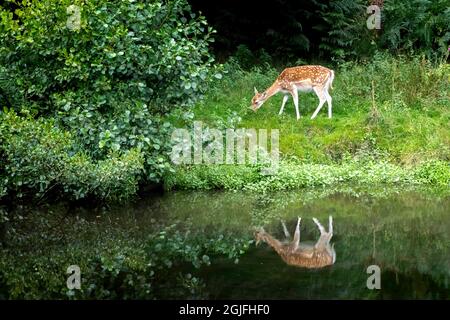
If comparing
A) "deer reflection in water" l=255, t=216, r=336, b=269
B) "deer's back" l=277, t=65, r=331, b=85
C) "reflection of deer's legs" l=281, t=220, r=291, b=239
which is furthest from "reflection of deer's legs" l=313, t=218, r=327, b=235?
"deer's back" l=277, t=65, r=331, b=85

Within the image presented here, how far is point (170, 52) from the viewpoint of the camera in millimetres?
12766

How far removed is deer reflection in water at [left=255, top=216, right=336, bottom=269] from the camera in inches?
367

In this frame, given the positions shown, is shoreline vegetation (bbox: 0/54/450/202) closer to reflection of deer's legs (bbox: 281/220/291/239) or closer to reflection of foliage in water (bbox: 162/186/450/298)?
reflection of foliage in water (bbox: 162/186/450/298)

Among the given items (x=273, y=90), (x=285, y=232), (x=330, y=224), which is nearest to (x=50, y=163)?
(x=285, y=232)

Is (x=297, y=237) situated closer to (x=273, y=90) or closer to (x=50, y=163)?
(x=50, y=163)

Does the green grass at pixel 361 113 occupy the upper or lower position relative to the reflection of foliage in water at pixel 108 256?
upper

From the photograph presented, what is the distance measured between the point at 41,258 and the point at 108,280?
132 cm

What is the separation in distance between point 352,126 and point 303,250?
267 inches

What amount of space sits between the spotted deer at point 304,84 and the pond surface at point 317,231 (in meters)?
3.57

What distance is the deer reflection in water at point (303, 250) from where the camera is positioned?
9.33 m

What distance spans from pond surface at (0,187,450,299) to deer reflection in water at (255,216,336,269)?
11cm

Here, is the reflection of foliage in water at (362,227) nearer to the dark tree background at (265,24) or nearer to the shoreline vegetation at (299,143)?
the shoreline vegetation at (299,143)

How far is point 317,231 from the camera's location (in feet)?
35.7

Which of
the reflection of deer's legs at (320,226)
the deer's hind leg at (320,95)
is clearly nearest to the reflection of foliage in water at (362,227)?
the reflection of deer's legs at (320,226)
